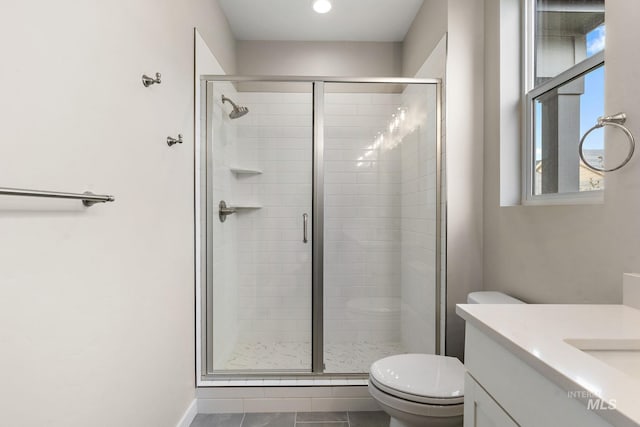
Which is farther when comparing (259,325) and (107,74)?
(259,325)

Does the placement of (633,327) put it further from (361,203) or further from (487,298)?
(361,203)

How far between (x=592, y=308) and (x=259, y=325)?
182cm

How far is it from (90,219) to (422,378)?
1.31 metres

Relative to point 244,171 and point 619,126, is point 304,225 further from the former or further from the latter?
point 619,126

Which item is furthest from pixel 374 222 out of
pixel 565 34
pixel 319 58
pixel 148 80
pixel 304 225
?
pixel 319 58

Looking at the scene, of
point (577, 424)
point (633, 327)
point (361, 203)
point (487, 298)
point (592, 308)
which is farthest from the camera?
point (361, 203)

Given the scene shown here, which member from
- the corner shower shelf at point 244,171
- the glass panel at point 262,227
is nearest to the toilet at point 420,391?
the glass panel at point 262,227

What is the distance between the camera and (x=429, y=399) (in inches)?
52.8

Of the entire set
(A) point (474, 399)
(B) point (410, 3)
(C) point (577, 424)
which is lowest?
(A) point (474, 399)

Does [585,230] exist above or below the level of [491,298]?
above

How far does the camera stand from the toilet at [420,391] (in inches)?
52.5

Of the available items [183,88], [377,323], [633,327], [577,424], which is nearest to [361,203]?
[377,323]

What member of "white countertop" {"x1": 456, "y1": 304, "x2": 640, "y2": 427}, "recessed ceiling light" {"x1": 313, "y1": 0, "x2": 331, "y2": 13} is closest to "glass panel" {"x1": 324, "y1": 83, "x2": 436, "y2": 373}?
"recessed ceiling light" {"x1": 313, "y1": 0, "x2": 331, "y2": 13}

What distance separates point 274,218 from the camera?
2.31 metres
